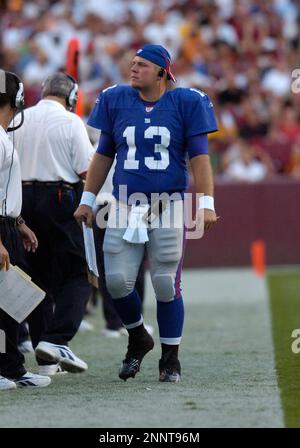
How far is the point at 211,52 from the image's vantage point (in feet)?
59.5

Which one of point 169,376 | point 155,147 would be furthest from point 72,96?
point 169,376

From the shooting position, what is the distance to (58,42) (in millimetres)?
18078

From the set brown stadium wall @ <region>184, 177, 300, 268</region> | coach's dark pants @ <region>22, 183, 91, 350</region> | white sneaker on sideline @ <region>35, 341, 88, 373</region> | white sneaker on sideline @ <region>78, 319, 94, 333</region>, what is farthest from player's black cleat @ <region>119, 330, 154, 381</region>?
brown stadium wall @ <region>184, 177, 300, 268</region>

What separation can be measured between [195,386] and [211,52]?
12045 millimetres

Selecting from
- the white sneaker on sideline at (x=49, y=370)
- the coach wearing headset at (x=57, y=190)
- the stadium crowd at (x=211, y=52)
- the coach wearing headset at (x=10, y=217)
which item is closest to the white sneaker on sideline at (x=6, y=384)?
the coach wearing headset at (x=10, y=217)

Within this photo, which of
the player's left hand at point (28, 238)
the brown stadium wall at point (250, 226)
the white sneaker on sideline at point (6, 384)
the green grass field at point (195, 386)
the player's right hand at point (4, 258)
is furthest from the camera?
the brown stadium wall at point (250, 226)

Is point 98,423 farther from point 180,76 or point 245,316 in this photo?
point 180,76

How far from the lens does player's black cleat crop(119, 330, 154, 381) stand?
699cm

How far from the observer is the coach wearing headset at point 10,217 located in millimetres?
6578

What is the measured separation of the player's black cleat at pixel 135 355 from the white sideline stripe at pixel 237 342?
447 millimetres

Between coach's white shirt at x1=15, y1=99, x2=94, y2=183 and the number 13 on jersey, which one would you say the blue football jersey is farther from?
coach's white shirt at x1=15, y1=99, x2=94, y2=183

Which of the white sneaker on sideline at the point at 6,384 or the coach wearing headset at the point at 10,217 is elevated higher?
the coach wearing headset at the point at 10,217

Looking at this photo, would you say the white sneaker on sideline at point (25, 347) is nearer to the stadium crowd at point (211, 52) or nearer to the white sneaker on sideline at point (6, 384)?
the white sneaker on sideline at point (6, 384)

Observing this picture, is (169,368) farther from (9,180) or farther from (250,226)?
(250,226)
